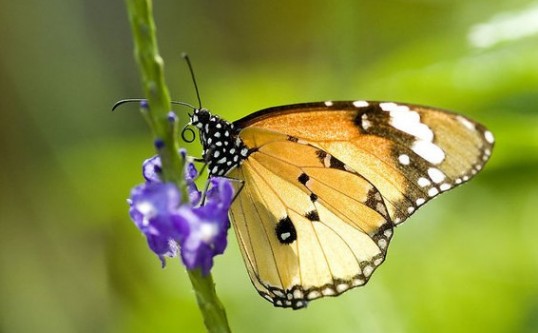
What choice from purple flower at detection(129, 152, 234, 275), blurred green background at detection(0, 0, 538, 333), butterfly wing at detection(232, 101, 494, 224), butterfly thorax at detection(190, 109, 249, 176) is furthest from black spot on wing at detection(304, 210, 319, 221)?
purple flower at detection(129, 152, 234, 275)

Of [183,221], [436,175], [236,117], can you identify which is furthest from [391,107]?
[236,117]

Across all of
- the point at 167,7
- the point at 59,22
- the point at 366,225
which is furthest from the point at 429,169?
the point at 167,7

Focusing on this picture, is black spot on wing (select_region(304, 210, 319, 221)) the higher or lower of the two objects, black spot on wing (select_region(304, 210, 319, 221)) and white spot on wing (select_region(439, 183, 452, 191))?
the higher

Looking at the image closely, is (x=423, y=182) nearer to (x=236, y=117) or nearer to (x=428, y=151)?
(x=428, y=151)

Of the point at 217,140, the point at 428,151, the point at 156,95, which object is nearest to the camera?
the point at 156,95

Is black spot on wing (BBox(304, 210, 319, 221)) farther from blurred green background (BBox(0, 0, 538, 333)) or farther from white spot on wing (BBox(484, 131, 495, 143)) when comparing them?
blurred green background (BBox(0, 0, 538, 333))

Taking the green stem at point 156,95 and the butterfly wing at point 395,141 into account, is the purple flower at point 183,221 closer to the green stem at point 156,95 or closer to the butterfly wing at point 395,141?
the green stem at point 156,95
